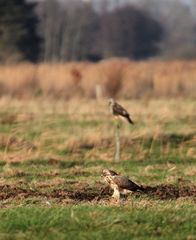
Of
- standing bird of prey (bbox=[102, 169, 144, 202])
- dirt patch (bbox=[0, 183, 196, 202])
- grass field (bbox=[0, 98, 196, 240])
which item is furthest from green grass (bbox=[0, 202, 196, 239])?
dirt patch (bbox=[0, 183, 196, 202])

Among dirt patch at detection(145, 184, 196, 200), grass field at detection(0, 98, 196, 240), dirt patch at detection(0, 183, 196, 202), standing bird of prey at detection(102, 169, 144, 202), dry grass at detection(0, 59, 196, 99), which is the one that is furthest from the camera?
dry grass at detection(0, 59, 196, 99)

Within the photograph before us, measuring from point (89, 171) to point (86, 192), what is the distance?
236cm

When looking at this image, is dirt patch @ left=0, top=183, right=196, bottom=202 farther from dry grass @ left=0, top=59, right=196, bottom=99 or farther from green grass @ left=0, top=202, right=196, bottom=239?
dry grass @ left=0, top=59, right=196, bottom=99

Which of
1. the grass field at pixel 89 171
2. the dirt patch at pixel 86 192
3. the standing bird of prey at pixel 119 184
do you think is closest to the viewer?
the grass field at pixel 89 171

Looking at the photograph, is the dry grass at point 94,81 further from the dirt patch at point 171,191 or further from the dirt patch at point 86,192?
the dirt patch at point 86,192

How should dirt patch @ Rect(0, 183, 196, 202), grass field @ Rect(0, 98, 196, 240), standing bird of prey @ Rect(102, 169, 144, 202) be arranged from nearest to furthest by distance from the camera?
grass field @ Rect(0, 98, 196, 240)
standing bird of prey @ Rect(102, 169, 144, 202)
dirt patch @ Rect(0, 183, 196, 202)

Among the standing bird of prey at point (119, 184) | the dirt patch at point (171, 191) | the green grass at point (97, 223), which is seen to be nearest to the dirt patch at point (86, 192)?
the dirt patch at point (171, 191)

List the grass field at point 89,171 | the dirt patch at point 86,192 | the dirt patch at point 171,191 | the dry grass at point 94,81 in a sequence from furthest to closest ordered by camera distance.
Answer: the dry grass at point 94,81 → the dirt patch at point 171,191 → the dirt patch at point 86,192 → the grass field at point 89,171

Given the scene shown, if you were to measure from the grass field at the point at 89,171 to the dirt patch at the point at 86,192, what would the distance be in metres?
0.01

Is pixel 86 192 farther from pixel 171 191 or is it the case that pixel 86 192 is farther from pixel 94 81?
pixel 94 81

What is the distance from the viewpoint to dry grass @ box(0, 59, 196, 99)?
28719 millimetres

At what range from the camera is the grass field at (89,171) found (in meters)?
8.26

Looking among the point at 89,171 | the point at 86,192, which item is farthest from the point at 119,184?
the point at 89,171

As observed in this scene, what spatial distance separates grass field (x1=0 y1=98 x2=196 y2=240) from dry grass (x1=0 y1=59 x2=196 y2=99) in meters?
3.75
